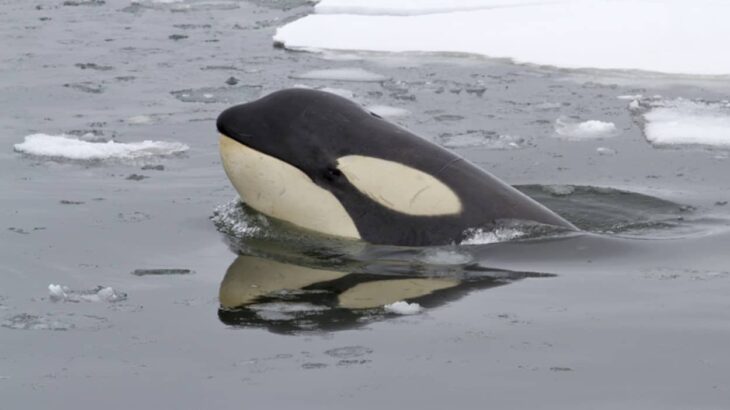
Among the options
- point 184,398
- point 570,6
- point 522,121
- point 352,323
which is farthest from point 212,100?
point 184,398

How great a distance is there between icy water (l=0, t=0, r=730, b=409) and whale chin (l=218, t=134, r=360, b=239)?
12 cm

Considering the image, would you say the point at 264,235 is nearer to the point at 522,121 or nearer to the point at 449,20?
the point at 522,121

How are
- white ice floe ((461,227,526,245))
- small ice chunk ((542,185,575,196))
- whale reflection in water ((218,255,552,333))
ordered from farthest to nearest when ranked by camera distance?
small ice chunk ((542,185,575,196)) → white ice floe ((461,227,526,245)) → whale reflection in water ((218,255,552,333))

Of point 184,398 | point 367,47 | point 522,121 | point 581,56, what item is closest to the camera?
point 184,398

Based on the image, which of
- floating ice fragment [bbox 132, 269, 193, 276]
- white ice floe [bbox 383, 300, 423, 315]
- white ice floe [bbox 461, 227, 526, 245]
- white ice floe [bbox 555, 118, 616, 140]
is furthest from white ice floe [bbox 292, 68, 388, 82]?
white ice floe [bbox 383, 300, 423, 315]

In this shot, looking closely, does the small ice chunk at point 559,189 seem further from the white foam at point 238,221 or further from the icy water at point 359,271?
the white foam at point 238,221

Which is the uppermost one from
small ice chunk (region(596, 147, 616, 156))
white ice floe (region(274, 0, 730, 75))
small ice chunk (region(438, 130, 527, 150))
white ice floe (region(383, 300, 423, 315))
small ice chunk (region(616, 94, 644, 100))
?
white ice floe (region(274, 0, 730, 75))

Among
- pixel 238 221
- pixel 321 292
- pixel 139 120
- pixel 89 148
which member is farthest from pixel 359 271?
pixel 139 120

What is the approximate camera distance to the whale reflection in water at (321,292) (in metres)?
7.25

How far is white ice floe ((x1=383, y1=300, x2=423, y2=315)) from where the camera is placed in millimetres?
7391

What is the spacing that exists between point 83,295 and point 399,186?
224 cm

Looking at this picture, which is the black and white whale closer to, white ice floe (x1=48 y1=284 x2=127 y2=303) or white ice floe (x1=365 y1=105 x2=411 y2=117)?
white ice floe (x1=48 y1=284 x2=127 y2=303)

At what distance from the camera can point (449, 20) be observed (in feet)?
58.7

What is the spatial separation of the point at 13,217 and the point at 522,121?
499cm
